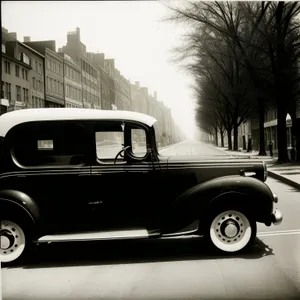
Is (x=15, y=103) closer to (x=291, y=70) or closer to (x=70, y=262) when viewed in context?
(x=70, y=262)

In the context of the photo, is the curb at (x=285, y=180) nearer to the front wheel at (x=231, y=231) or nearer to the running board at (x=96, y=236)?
the front wheel at (x=231, y=231)

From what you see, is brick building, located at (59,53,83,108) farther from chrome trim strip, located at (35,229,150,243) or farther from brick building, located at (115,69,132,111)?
chrome trim strip, located at (35,229,150,243)

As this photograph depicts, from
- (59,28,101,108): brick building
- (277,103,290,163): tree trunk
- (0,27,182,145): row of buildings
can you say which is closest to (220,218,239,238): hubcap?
(0,27,182,145): row of buildings

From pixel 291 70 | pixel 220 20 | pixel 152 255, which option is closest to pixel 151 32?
pixel 152 255

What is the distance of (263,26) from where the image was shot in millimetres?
17484

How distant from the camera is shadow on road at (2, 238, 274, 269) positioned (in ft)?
15.0

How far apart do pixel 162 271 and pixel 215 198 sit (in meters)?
0.99

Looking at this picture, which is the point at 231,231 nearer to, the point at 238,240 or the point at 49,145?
the point at 238,240

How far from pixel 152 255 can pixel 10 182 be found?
1.82 metres

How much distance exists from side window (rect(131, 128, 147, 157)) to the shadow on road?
1095mm

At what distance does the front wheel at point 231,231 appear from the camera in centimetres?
459

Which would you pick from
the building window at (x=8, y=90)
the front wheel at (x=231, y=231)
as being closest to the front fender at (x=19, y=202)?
the building window at (x=8, y=90)

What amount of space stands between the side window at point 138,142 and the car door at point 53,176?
0.55 m

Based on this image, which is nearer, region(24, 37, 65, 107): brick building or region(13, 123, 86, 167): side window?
region(24, 37, 65, 107): brick building
